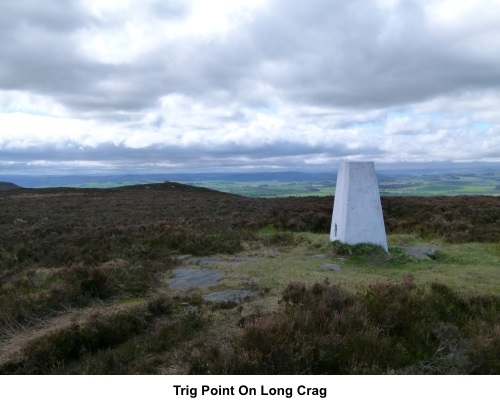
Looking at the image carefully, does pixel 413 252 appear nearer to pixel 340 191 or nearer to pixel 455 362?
pixel 340 191

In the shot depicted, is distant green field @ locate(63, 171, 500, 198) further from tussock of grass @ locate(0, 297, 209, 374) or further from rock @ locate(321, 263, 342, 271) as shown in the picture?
tussock of grass @ locate(0, 297, 209, 374)

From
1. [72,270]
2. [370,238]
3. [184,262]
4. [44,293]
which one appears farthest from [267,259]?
[44,293]

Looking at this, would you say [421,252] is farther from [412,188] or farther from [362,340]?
[412,188]

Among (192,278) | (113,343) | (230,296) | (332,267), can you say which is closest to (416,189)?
(332,267)

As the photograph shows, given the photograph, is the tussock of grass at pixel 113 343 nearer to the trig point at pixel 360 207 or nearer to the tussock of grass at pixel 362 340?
the tussock of grass at pixel 362 340

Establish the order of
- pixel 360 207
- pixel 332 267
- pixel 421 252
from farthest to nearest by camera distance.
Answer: pixel 421 252 → pixel 360 207 → pixel 332 267

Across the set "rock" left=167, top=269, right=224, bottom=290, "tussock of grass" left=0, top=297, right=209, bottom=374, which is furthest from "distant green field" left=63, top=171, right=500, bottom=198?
"tussock of grass" left=0, top=297, right=209, bottom=374
